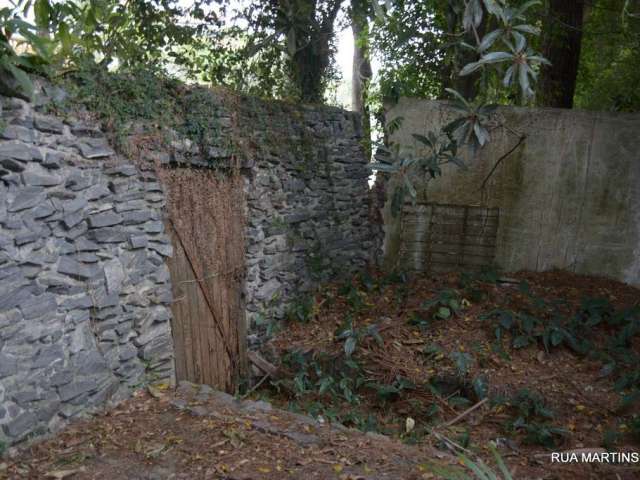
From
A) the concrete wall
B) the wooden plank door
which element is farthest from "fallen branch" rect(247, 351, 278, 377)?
the concrete wall

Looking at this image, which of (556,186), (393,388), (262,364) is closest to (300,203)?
(262,364)

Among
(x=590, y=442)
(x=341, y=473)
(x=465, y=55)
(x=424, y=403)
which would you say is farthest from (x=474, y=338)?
(x=465, y=55)

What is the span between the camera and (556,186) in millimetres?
6523

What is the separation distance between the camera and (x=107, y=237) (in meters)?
3.87

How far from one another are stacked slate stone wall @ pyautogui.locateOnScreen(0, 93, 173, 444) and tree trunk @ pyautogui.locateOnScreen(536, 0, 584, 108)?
5.61 m

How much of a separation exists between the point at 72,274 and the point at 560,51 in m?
6.72

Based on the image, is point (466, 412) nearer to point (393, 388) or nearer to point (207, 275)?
point (393, 388)

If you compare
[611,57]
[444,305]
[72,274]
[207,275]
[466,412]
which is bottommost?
[466,412]

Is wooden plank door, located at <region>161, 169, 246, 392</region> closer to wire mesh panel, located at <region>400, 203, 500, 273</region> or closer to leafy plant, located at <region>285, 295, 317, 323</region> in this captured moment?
leafy plant, located at <region>285, 295, 317, 323</region>

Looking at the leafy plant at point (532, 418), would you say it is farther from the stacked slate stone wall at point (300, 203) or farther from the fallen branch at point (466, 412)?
the stacked slate stone wall at point (300, 203)

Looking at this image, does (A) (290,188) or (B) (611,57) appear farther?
(B) (611,57)

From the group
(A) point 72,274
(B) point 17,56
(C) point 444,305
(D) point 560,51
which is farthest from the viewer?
(D) point 560,51

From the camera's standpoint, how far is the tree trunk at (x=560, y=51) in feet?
23.4

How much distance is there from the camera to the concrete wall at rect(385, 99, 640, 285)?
21.0ft
